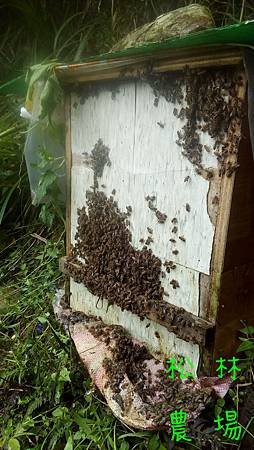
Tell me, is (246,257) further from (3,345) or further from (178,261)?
(3,345)

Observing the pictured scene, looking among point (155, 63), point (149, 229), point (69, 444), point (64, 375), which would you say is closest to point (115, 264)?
point (149, 229)

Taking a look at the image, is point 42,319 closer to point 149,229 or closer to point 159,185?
point 149,229

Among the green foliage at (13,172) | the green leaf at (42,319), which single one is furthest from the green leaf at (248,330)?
the green foliage at (13,172)

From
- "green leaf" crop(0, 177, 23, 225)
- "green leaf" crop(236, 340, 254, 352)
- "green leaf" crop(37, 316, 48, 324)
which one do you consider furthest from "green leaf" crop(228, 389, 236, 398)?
"green leaf" crop(0, 177, 23, 225)

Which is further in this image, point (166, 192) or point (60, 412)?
point (60, 412)

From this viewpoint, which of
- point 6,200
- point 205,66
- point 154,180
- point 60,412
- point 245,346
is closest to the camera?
point 205,66

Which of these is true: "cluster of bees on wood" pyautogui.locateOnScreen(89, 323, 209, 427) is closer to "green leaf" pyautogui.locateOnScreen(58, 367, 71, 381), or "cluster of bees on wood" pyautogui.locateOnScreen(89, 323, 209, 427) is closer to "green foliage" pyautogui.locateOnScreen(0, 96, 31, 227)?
"green leaf" pyautogui.locateOnScreen(58, 367, 71, 381)
